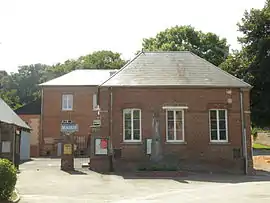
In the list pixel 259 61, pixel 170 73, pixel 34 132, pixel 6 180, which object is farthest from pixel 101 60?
pixel 6 180

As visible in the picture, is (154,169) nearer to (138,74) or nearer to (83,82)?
(138,74)

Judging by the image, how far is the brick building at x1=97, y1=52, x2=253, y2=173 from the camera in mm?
25562

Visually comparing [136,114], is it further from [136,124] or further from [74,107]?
[74,107]

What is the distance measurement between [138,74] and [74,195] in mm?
13409

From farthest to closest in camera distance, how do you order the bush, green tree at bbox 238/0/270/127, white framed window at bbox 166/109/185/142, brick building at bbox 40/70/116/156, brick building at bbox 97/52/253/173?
brick building at bbox 40/70/116/156, green tree at bbox 238/0/270/127, white framed window at bbox 166/109/185/142, brick building at bbox 97/52/253/173, the bush

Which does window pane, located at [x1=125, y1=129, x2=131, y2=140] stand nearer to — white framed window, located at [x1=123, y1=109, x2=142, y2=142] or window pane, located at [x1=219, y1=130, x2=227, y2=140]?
white framed window, located at [x1=123, y1=109, x2=142, y2=142]

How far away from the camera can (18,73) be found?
8950cm

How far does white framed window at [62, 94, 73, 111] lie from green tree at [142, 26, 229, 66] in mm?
17013

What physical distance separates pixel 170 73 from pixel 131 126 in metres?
4.47

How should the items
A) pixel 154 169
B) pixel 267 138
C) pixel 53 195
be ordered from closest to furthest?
1. pixel 53 195
2. pixel 154 169
3. pixel 267 138

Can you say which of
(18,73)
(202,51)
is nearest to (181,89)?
(202,51)

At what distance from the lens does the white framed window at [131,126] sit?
2584 cm

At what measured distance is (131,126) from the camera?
25.9 meters

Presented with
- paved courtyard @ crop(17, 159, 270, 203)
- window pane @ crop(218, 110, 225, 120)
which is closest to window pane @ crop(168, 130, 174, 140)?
window pane @ crop(218, 110, 225, 120)
